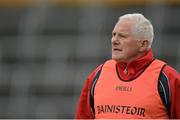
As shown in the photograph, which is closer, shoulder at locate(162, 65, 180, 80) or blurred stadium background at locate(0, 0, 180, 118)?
shoulder at locate(162, 65, 180, 80)

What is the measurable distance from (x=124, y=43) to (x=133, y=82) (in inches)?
7.2

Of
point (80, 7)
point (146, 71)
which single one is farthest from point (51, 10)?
point (146, 71)

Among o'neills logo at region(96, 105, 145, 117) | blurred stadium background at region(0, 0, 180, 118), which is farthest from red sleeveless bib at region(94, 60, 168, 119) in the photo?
blurred stadium background at region(0, 0, 180, 118)

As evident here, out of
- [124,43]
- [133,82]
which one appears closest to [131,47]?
[124,43]

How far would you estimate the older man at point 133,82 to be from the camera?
10.1 ft

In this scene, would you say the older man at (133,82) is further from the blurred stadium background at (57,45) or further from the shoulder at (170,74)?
the blurred stadium background at (57,45)

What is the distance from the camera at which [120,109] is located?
312 cm

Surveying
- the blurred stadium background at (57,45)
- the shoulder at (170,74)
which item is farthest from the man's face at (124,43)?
the blurred stadium background at (57,45)

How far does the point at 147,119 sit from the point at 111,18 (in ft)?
15.9

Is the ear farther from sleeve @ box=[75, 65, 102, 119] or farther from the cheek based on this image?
sleeve @ box=[75, 65, 102, 119]

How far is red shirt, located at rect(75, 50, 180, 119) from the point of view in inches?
121

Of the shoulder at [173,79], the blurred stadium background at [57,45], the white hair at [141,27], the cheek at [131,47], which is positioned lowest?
the blurred stadium background at [57,45]

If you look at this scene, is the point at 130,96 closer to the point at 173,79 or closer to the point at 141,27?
the point at 173,79

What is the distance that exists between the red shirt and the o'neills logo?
5.2 inches
